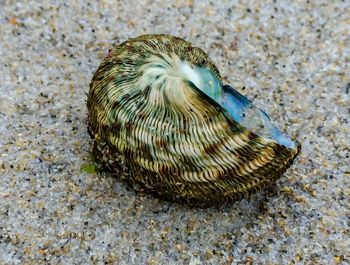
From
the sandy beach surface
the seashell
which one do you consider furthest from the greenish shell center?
the sandy beach surface

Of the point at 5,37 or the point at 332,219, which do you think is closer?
the point at 332,219

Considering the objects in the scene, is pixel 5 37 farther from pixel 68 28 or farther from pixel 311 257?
pixel 311 257

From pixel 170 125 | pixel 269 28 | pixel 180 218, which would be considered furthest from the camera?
pixel 269 28

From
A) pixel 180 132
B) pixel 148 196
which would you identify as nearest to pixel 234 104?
pixel 180 132

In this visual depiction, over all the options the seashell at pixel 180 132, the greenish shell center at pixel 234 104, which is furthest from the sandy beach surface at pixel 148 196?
the greenish shell center at pixel 234 104

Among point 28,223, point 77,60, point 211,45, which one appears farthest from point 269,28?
point 28,223

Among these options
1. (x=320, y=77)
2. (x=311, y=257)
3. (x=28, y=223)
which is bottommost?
(x=28, y=223)

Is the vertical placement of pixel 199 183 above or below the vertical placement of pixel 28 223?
above

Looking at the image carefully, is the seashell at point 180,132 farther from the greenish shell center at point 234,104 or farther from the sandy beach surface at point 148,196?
the sandy beach surface at point 148,196
